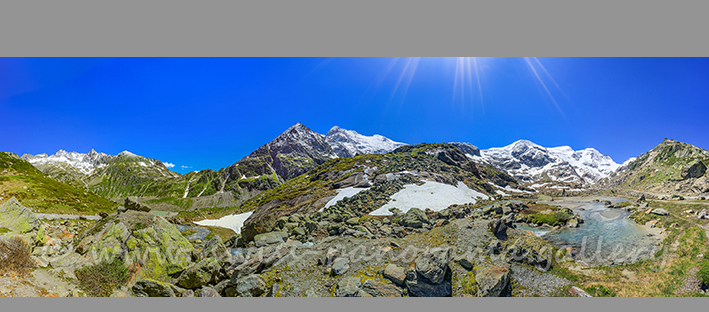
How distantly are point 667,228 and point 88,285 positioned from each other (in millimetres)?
37923

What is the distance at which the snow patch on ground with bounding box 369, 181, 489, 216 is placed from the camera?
3049cm

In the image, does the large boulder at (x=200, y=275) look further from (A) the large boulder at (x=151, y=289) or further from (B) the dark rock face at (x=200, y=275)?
(A) the large boulder at (x=151, y=289)

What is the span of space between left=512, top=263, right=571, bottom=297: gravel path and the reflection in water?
6.65 metres

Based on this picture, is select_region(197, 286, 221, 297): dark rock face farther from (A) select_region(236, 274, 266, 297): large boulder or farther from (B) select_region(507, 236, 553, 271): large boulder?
(B) select_region(507, 236, 553, 271): large boulder

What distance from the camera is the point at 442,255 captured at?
10031mm

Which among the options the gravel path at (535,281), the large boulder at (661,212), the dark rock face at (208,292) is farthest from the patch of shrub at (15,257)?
the large boulder at (661,212)

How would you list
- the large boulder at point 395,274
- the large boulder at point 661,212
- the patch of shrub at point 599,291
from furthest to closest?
the large boulder at point 661,212
the patch of shrub at point 599,291
the large boulder at point 395,274

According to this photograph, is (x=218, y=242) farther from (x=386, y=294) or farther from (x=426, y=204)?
(x=426, y=204)

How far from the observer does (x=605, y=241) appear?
59.5 ft

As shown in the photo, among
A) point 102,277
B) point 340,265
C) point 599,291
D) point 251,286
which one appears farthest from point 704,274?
point 102,277

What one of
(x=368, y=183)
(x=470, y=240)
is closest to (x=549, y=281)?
(x=470, y=240)

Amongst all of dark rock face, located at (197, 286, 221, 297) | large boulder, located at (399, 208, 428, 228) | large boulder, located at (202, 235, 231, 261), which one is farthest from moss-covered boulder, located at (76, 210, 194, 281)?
large boulder, located at (399, 208, 428, 228)

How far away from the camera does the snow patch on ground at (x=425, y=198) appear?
30486 mm

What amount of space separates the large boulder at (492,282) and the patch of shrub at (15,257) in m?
19.0
